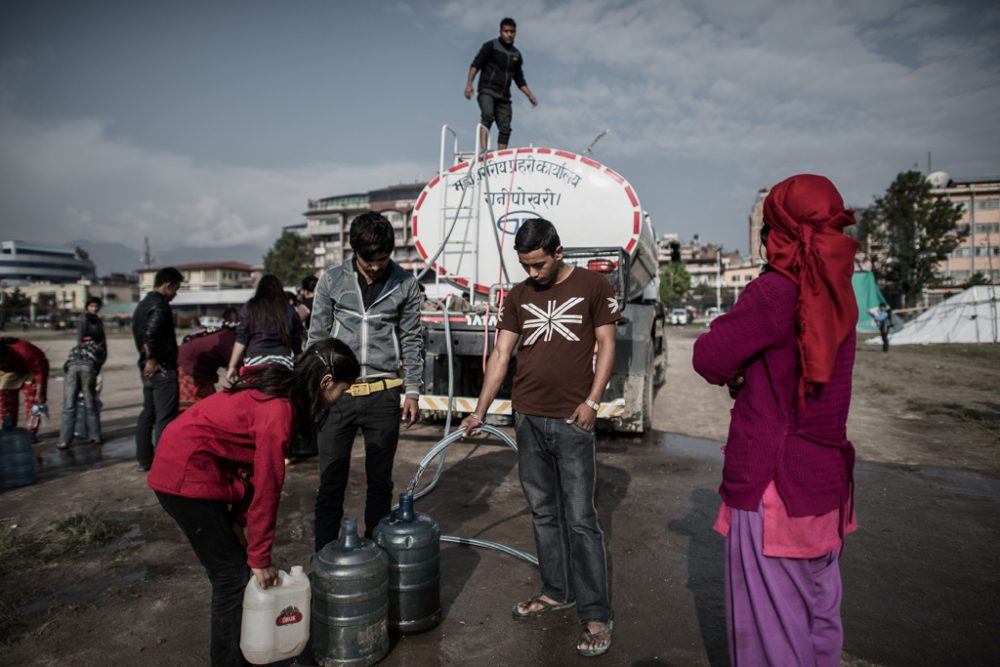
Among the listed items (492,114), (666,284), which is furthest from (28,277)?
Result: (492,114)

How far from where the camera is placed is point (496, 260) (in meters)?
7.02

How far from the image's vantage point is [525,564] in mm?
3773

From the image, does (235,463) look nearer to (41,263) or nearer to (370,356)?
(370,356)

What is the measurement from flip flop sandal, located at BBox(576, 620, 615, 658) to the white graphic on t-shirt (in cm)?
140

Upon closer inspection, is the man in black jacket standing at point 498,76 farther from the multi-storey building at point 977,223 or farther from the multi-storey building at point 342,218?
the multi-storey building at point 977,223

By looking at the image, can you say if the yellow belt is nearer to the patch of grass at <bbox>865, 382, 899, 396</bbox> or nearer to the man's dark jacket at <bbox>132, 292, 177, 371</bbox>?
the man's dark jacket at <bbox>132, 292, 177, 371</bbox>

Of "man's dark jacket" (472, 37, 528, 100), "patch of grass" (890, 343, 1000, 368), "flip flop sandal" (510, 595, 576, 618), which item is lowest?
"patch of grass" (890, 343, 1000, 368)

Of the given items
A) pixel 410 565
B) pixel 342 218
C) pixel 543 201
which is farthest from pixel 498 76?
pixel 342 218

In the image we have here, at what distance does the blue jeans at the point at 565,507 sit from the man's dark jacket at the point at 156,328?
4.11m

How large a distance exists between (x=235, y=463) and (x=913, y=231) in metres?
39.1

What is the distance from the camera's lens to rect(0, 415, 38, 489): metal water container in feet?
17.4

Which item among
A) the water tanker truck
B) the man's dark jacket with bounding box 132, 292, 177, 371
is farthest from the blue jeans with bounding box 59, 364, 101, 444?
the water tanker truck

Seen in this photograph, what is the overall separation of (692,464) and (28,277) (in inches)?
6680

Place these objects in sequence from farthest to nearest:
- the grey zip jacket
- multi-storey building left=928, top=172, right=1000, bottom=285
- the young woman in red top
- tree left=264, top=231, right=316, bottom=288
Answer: multi-storey building left=928, top=172, right=1000, bottom=285
tree left=264, top=231, right=316, bottom=288
the grey zip jacket
the young woman in red top
